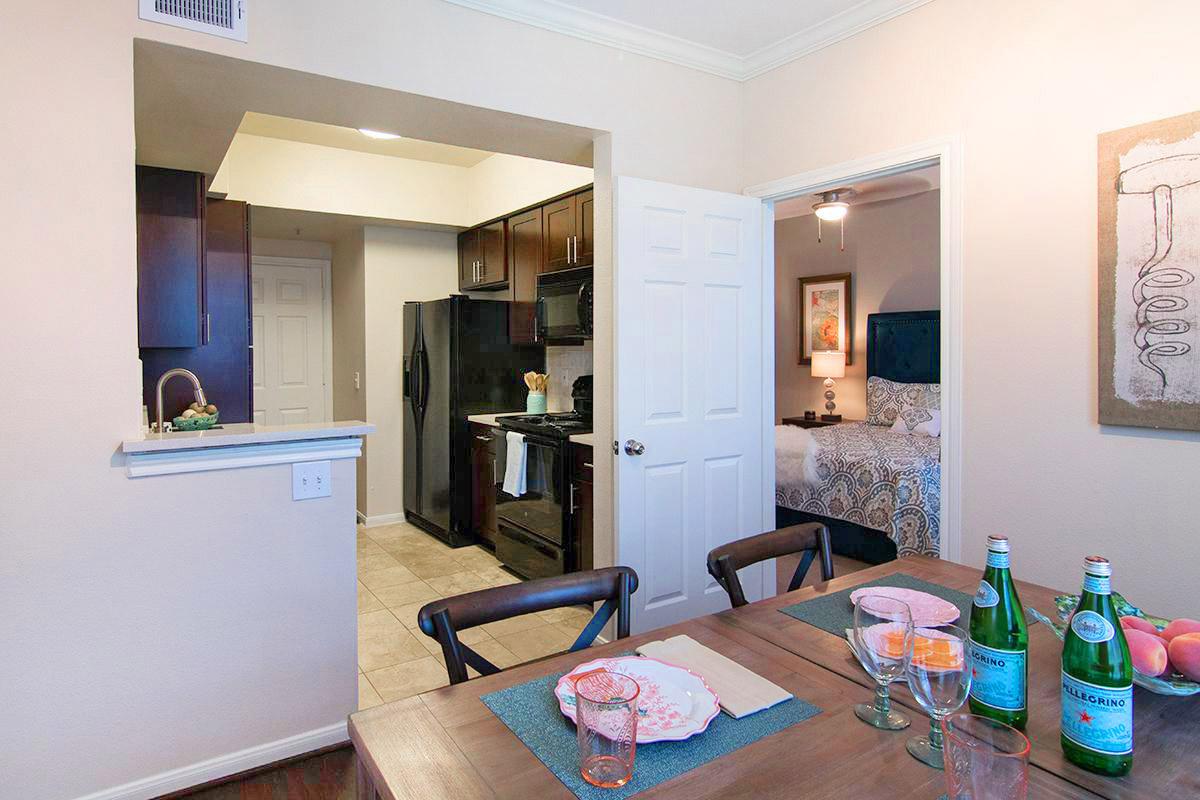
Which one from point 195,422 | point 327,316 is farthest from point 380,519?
point 195,422

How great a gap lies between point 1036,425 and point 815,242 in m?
5.23

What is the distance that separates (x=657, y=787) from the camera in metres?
0.91

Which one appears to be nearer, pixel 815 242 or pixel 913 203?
pixel 913 203

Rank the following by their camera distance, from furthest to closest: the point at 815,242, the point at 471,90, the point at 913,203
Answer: the point at 815,242 < the point at 913,203 < the point at 471,90

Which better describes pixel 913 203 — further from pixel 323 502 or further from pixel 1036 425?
pixel 323 502

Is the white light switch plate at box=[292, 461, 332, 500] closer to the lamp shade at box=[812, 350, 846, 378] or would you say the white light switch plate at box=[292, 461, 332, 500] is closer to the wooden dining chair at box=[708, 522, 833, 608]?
the wooden dining chair at box=[708, 522, 833, 608]

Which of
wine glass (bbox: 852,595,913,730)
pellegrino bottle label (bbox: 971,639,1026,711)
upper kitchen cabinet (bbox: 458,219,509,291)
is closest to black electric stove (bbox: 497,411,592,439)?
upper kitchen cabinet (bbox: 458,219,509,291)

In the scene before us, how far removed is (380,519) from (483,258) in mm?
2232

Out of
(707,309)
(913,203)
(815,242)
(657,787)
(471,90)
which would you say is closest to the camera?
(657,787)

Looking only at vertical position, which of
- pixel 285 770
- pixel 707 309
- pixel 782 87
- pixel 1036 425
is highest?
pixel 782 87

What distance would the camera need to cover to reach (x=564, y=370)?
4.91 m

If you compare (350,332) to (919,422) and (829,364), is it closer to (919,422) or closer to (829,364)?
(829,364)

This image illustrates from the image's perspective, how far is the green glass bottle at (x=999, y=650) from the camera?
999mm

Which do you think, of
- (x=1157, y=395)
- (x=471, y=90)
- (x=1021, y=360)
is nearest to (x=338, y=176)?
(x=471, y=90)
